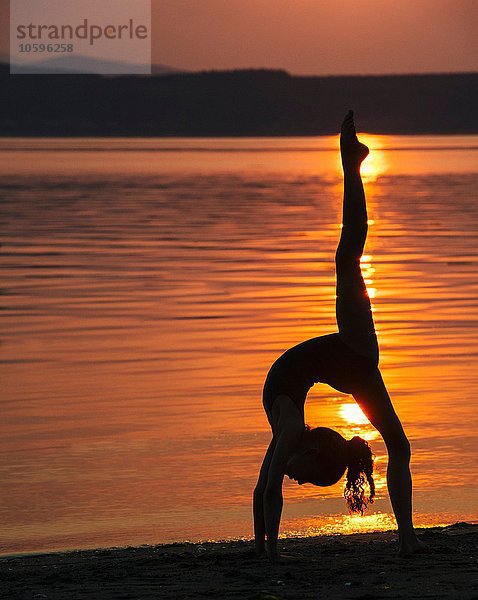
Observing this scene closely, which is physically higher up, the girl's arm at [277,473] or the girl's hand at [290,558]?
the girl's arm at [277,473]

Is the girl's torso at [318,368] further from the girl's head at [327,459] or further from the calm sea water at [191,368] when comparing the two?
the calm sea water at [191,368]

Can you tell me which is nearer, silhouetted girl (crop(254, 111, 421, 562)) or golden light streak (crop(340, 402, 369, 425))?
silhouetted girl (crop(254, 111, 421, 562))

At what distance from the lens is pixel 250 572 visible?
8.15m

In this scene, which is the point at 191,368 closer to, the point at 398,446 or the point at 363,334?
the point at 398,446

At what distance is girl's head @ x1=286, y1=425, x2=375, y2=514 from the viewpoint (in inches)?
320

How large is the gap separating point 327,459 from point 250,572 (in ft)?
2.36

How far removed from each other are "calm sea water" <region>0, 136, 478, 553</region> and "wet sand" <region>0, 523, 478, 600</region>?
842 mm

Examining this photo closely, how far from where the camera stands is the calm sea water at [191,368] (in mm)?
10906

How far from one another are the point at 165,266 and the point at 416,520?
1806cm

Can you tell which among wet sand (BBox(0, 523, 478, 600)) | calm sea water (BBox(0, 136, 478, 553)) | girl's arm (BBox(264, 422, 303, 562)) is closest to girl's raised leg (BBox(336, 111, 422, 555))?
wet sand (BBox(0, 523, 478, 600))

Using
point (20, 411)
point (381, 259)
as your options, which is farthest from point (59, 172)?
point (20, 411)

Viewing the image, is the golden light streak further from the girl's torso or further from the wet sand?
the girl's torso

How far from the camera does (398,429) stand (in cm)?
840

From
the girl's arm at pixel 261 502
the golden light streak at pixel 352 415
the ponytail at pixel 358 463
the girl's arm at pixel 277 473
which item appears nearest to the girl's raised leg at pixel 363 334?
the ponytail at pixel 358 463
